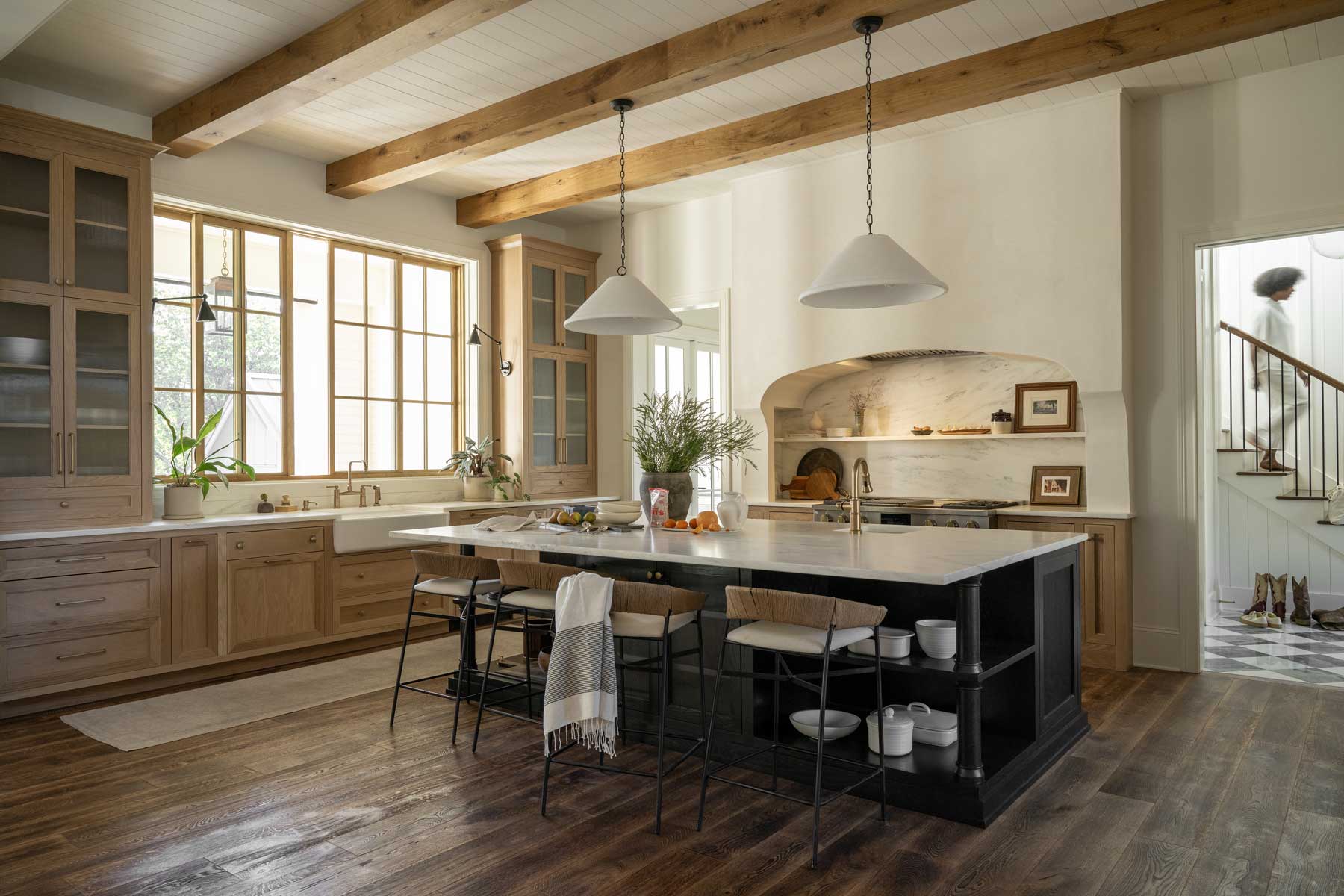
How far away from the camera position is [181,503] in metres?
4.92

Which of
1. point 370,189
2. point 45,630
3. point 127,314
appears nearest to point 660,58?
point 370,189

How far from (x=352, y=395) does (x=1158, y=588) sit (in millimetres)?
5226

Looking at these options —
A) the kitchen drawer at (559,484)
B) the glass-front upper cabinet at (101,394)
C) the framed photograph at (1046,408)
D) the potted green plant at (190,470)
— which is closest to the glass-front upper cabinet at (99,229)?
the glass-front upper cabinet at (101,394)

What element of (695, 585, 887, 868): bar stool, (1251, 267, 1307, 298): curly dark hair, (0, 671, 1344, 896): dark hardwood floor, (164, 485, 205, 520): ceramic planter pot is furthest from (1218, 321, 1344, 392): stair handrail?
(164, 485, 205, 520): ceramic planter pot

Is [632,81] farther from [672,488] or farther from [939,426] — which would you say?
[939,426]

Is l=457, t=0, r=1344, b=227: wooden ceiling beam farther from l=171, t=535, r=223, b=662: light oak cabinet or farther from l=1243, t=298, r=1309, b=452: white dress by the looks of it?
l=1243, t=298, r=1309, b=452: white dress

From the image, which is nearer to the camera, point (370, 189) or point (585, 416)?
point (370, 189)

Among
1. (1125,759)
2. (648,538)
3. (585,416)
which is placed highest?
(585,416)

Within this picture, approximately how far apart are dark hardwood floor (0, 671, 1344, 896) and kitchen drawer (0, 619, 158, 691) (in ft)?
1.21

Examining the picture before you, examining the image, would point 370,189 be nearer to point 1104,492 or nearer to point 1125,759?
point 1104,492

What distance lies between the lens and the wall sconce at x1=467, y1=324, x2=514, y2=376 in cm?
658

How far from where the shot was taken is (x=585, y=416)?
7391mm

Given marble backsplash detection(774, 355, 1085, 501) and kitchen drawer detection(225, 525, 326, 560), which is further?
marble backsplash detection(774, 355, 1085, 501)

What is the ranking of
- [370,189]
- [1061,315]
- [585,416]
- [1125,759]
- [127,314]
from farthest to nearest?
[585,416] < [370,189] < [1061,315] < [127,314] < [1125,759]
